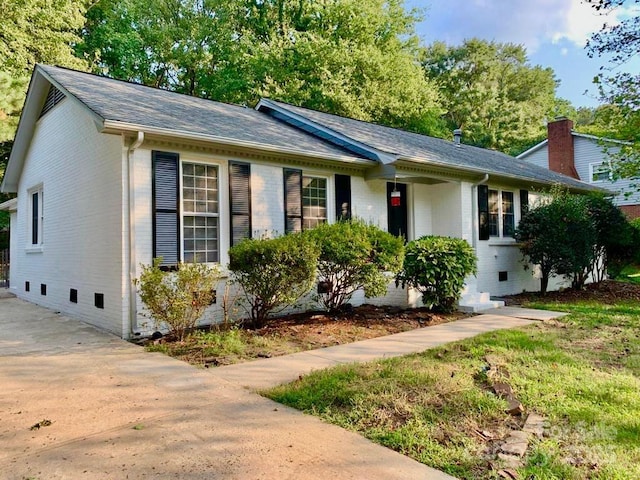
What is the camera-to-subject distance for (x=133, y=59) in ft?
75.3

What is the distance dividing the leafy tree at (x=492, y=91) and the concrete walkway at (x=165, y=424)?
31360 mm

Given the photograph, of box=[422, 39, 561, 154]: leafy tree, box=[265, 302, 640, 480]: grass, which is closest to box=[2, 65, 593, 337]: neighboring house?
box=[265, 302, 640, 480]: grass

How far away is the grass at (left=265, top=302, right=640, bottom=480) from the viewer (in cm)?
284

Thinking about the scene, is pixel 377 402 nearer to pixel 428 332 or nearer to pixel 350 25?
pixel 428 332

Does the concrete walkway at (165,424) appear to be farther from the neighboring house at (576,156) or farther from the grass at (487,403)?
the neighboring house at (576,156)

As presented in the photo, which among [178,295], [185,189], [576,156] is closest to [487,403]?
[178,295]

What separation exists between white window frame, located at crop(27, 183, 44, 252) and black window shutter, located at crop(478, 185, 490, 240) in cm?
1076

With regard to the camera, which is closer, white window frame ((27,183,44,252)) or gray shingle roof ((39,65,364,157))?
gray shingle roof ((39,65,364,157))

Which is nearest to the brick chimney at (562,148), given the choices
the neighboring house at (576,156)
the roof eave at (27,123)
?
the neighboring house at (576,156)

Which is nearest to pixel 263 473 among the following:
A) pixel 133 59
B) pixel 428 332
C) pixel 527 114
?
pixel 428 332

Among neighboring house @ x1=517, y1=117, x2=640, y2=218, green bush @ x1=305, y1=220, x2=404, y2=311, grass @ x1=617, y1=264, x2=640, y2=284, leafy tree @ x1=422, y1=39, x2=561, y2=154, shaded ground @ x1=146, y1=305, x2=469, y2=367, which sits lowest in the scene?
shaded ground @ x1=146, y1=305, x2=469, y2=367

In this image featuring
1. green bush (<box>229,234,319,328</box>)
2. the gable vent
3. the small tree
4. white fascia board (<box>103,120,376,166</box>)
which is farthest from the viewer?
the small tree

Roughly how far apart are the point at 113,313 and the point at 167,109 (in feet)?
12.8

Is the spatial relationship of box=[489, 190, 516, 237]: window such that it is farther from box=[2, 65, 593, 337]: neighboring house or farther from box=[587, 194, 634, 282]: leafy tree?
box=[587, 194, 634, 282]: leafy tree
